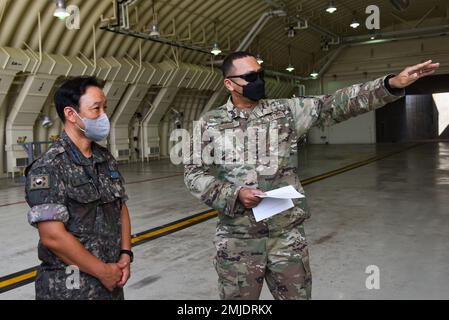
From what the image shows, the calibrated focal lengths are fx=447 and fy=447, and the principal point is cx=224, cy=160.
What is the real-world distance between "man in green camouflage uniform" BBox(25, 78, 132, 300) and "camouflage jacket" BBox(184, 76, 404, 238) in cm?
44

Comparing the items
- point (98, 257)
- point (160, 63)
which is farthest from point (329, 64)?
point (98, 257)

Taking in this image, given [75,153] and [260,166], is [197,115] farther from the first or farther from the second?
[75,153]

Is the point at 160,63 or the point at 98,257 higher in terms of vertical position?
the point at 160,63

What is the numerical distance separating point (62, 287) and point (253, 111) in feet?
3.97

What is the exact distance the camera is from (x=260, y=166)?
2.25m

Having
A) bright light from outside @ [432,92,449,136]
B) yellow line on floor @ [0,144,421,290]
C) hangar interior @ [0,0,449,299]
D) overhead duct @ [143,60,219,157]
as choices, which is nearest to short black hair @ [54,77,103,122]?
hangar interior @ [0,0,449,299]

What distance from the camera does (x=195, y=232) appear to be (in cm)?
557

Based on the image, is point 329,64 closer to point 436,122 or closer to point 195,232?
point 436,122

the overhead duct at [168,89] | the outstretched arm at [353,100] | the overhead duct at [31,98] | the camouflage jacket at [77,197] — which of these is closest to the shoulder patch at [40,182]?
the camouflage jacket at [77,197]

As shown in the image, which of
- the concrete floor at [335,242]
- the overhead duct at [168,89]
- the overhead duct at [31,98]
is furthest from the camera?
the overhead duct at [168,89]

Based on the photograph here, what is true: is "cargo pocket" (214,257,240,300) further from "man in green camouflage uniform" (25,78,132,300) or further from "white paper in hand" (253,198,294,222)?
"man in green camouflage uniform" (25,78,132,300)

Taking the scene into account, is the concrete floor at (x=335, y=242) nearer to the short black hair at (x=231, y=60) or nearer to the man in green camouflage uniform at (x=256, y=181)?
the man in green camouflage uniform at (x=256, y=181)

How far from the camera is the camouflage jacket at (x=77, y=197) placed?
1814 millimetres

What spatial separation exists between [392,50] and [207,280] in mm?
22040
